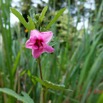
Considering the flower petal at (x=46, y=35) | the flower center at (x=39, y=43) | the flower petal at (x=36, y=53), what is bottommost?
the flower petal at (x=36, y=53)

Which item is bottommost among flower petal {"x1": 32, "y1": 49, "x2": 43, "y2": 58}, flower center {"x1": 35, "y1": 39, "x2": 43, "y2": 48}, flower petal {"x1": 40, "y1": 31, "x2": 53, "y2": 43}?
flower petal {"x1": 32, "y1": 49, "x2": 43, "y2": 58}

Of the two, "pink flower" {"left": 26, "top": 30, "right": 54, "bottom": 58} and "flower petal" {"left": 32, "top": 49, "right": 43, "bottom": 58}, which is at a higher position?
"pink flower" {"left": 26, "top": 30, "right": 54, "bottom": 58}

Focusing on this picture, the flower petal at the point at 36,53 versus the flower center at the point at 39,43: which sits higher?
the flower center at the point at 39,43

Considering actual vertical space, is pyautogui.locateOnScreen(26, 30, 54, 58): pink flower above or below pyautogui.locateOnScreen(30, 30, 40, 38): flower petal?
below

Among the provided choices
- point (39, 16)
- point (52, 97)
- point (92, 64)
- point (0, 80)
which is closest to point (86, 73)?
point (92, 64)

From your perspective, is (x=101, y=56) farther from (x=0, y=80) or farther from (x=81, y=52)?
(x=0, y=80)

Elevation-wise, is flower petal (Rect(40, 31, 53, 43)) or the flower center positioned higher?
flower petal (Rect(40, 31, 53, 43))

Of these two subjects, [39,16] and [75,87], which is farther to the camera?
[75,87]

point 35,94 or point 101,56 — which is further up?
point 101,56
